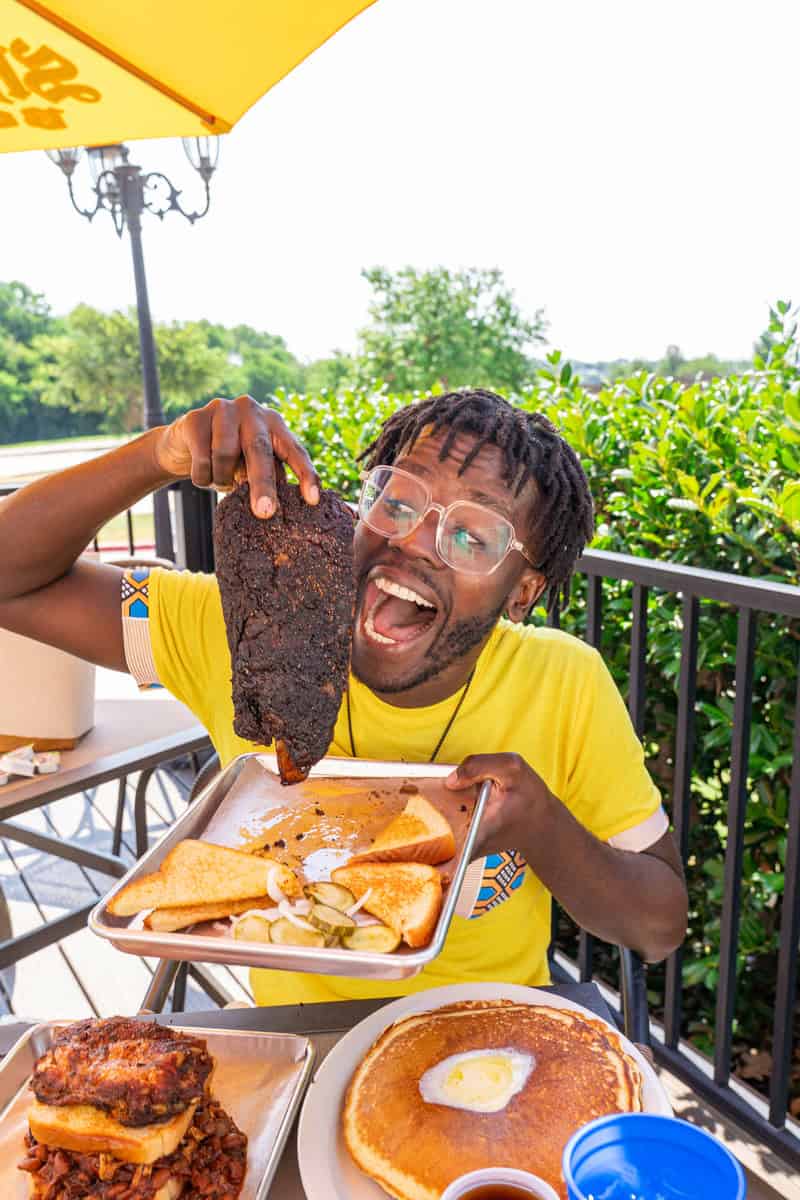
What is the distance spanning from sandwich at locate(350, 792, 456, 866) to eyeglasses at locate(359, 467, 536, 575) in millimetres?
592

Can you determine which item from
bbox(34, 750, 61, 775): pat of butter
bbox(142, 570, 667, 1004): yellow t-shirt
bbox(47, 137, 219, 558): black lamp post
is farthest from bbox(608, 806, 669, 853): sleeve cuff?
bbox(47, 137, 219, 558): black lamp post

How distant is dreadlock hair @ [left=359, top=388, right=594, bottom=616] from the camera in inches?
70.0

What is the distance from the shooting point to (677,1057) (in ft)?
8.94

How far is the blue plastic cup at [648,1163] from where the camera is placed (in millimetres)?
704

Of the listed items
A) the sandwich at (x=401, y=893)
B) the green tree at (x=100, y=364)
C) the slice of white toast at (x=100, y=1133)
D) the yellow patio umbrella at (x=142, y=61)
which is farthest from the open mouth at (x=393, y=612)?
the green tree at (x=100, y=364)

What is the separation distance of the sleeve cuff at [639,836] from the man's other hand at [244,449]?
907 millimetres

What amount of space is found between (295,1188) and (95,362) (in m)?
32.3

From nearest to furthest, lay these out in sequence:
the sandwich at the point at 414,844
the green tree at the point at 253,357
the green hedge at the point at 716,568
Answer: the sandwich at the point at 414,844, the green hedge at the point at 716,568, the green tree at the point at 253,357

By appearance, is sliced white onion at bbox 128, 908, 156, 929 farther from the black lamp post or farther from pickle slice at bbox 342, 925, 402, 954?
the black lamp post

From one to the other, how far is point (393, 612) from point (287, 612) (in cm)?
49

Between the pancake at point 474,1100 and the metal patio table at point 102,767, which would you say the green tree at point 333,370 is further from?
the pancake at point 474,1100

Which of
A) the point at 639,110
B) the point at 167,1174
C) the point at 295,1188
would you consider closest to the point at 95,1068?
the point at 167,1174

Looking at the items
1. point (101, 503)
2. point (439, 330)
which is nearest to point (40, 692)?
point (101, 503)

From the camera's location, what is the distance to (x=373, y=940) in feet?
3.31
